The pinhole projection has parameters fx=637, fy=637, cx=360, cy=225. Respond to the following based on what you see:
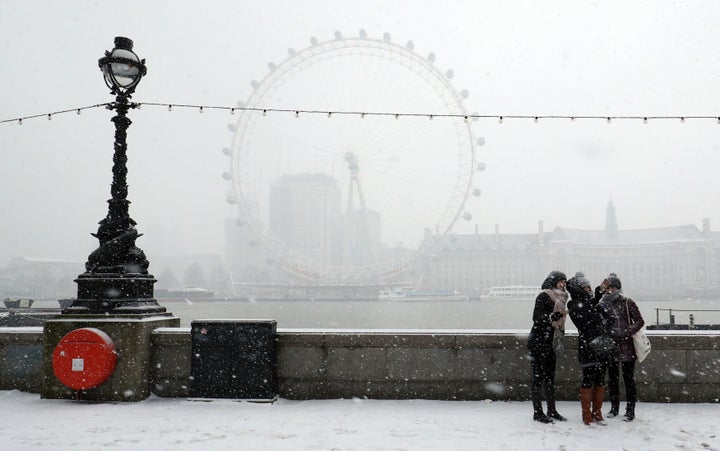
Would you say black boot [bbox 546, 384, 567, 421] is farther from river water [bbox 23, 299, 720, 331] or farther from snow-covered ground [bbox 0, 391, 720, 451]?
river water [bbox 23, 299, 720, 331]

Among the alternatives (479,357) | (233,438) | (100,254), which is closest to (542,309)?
(479,357)

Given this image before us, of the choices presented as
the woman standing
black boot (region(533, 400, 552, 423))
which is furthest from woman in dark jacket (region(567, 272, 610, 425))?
black boot (region(533, 400, 552, 423))

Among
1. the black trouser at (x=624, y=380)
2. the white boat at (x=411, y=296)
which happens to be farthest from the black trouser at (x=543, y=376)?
the white boat at (x=411, y=296)

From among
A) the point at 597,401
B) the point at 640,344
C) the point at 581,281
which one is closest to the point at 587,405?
the point at 597,401

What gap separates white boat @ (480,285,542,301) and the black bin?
134m

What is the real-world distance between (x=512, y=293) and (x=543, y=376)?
5462 inches

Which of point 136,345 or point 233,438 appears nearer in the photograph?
point 233,438

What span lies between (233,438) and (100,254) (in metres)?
3.49

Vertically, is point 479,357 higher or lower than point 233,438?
higher

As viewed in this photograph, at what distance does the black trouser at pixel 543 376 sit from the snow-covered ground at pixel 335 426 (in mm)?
251

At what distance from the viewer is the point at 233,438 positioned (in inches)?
241

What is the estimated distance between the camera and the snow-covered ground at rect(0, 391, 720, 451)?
5922 mm

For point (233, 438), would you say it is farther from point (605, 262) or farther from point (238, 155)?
point (605, 262)

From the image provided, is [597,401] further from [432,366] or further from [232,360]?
[232,360]
